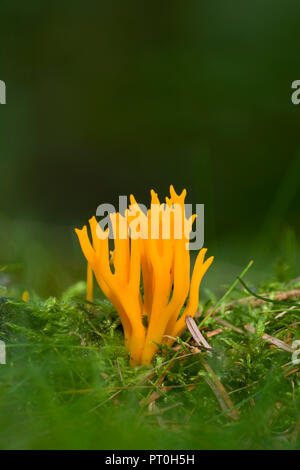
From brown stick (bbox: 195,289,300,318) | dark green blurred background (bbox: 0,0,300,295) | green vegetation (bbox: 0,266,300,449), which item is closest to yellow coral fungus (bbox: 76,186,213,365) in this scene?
green vegetation (bbox: 0,266,300,449)

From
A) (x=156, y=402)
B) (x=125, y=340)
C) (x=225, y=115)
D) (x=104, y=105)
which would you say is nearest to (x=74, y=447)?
(x=156, y=402)

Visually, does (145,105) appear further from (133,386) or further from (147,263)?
(133,386)

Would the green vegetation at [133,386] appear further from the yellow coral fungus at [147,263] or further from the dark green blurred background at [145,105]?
the dark green blurred background at [145,105]

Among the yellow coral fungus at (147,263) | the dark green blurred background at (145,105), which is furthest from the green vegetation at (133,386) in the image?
the dark green blurred background at (145,105)

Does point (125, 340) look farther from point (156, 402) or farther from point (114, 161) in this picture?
point (114, 161)

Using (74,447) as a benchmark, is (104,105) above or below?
above

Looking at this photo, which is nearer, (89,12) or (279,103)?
(279,103)
